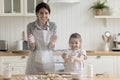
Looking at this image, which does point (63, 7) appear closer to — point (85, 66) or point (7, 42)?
point (7, 42)

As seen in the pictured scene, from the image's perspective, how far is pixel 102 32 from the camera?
16.3ft

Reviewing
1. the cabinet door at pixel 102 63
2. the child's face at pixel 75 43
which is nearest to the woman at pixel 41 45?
the child's face at pixel 75 43

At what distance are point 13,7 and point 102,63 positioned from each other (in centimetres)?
163

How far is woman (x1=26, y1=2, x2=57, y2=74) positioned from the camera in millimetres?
2900

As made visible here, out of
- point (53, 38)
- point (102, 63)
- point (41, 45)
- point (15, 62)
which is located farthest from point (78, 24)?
point (53, 38)

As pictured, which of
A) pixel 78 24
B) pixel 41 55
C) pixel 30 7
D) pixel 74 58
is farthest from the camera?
pixel 78 24

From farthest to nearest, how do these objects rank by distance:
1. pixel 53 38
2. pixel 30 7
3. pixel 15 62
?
pixel 30 7 < pixel 15 62 < pixel 53 38

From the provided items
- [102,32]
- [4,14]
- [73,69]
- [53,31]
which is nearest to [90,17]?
[102,32]

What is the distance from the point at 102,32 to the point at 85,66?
2.37 meters

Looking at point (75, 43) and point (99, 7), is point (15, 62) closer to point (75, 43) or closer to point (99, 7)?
point (99, 7)

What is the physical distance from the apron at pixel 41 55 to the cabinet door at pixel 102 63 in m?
1.65

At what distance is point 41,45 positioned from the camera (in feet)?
9.66

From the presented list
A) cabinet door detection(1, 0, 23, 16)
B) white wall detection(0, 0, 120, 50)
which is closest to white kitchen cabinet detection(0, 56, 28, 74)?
white wall detection(0, 0, 120, 50)

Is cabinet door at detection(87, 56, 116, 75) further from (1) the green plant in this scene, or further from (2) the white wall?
(1) the green plant
